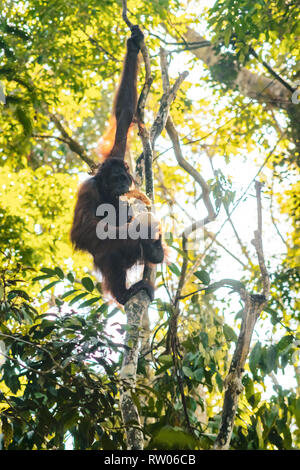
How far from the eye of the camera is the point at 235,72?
734 centimetres

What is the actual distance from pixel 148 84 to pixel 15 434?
2.54 meters

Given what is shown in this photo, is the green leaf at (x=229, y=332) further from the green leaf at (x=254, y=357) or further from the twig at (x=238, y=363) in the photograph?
the twig at (x=238, y=363)

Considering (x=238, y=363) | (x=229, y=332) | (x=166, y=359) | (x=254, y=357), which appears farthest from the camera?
(x=229, y=332)

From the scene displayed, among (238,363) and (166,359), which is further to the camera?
(166,359)

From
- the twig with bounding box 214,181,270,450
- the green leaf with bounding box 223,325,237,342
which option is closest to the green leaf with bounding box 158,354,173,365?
the green leaf with bounding box 223,325,237,342

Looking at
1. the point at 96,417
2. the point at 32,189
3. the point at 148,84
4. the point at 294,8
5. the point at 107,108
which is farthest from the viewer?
the point at 107,108

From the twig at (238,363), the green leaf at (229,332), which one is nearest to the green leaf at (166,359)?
the green leaf at (229,332)

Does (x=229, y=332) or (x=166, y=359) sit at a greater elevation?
(x=229, y=332)

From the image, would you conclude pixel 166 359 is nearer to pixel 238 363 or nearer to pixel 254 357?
pixel 254 357

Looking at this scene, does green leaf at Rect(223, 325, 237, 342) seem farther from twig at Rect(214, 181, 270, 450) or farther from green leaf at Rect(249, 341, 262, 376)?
twig at Rect(214, 181, 270, 450)

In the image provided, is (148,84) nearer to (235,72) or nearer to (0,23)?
(0,23)

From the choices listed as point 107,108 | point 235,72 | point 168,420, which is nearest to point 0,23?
point 168,420

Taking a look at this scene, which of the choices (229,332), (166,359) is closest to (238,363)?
(166,359)

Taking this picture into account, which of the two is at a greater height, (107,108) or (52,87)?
(107,108)
